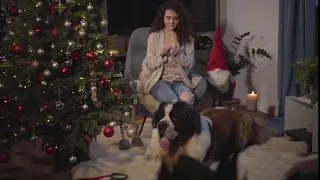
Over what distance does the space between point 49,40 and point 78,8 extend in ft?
1.02

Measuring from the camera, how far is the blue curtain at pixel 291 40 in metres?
3.41

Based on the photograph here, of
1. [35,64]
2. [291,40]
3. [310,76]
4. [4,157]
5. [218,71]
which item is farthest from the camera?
[218,71]

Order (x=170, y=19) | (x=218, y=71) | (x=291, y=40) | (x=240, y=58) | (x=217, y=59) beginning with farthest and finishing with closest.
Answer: (x=240, y=58)
(x=217, y=59)
(x=218, y=71)
(x=291, y=40)
(x=170, y=19)

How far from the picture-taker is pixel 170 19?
10.7ft

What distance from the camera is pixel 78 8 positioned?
2695 millimetres

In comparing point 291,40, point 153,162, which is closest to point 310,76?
point 291,40

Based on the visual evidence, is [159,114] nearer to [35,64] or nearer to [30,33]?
[35,64]

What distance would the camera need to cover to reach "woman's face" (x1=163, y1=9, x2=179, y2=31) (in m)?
3.25

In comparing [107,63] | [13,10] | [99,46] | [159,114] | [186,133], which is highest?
[13,10]

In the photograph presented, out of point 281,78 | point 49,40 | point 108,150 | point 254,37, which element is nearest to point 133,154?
point 108,150

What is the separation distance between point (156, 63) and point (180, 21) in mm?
394

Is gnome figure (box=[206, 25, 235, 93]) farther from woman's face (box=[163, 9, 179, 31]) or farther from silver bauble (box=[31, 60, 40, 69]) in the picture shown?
silver bauble (box=[31, 60, 40, 69])

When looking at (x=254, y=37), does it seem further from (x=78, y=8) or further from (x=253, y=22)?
(x=78, y=8)

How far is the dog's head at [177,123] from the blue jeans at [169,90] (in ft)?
1.15
